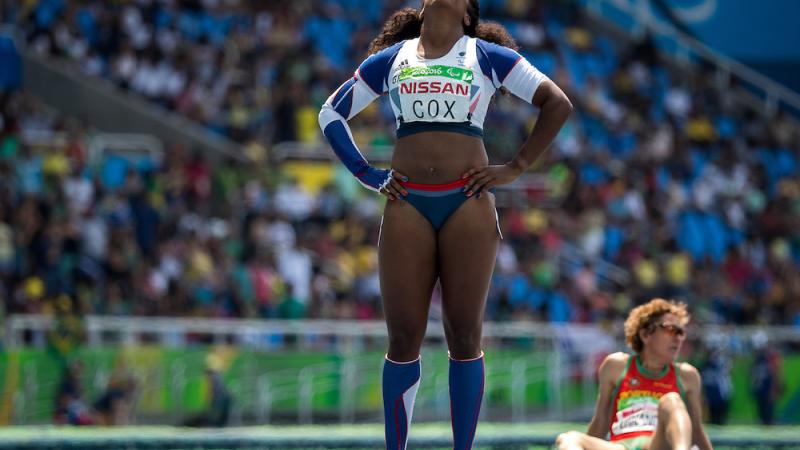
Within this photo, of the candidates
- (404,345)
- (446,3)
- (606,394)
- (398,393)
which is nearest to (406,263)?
(404,345)

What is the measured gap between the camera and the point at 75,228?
14.5m

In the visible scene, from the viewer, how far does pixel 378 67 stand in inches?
235

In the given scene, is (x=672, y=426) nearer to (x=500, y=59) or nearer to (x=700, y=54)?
(x=500, y=59)

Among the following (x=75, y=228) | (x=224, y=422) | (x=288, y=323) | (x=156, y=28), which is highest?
(x=156, y=28)

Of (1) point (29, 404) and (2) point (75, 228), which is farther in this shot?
(2) point (75, 228)

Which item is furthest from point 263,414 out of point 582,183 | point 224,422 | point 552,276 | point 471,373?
point 471,373

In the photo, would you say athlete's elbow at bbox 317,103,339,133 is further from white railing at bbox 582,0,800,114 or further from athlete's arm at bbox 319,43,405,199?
white railing at bbox 582,0,800,114

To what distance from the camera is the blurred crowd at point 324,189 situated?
14.8 metres

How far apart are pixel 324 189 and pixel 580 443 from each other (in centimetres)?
998

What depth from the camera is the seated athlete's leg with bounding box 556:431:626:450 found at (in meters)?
6.65

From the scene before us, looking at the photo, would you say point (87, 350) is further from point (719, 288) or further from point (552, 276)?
point (719, 288)

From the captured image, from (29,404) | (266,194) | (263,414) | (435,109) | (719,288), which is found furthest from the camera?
(719,288)

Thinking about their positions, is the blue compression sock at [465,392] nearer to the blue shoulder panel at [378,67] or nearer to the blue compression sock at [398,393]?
the blue compression sock at [398,393]

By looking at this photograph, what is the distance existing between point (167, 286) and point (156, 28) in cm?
533
